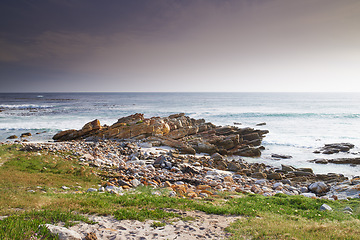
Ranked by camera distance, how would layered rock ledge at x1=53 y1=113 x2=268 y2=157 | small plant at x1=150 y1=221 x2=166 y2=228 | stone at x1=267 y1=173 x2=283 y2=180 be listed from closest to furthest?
small plant at x1=150 y1=221 x2=166 y2=228
stone at x1=267 y1=173 x2=283 y2=180
layered rock ledge at x1=53 y1=113 x2=268 y2=157

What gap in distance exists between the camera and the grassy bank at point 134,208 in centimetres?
630

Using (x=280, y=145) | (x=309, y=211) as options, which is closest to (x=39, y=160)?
(x=309, y=211)

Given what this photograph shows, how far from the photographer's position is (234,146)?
29.4m

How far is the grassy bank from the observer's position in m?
6.30

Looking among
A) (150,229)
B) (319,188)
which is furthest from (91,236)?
(319,188)

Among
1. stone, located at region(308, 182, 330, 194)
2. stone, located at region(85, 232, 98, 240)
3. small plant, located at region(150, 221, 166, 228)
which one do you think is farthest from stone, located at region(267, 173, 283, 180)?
stone, located at region(85, 232, 98, 240)

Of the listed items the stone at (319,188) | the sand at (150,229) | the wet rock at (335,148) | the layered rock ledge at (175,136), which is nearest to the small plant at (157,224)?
the sand at (150,229)

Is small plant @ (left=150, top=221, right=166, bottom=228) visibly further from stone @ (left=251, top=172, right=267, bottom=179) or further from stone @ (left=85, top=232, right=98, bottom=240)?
stone @ (left=251, top=172, right=267, bottom=179)

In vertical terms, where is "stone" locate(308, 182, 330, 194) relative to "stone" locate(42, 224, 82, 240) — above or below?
below

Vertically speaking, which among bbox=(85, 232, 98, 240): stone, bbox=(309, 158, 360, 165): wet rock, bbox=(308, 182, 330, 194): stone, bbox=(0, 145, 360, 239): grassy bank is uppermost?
bbox=(85, 232, 98, 240): stone

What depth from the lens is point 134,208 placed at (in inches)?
319

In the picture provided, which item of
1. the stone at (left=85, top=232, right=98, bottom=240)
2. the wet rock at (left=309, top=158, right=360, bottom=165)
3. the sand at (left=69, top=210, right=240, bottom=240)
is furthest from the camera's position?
the wet rock at (left=309, top=158, right=360, bottom=165)

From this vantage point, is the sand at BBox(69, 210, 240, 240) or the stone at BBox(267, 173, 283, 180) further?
the stone at BBox(267, 173, 283, 180)

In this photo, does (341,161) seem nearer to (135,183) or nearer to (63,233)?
(135,183)
